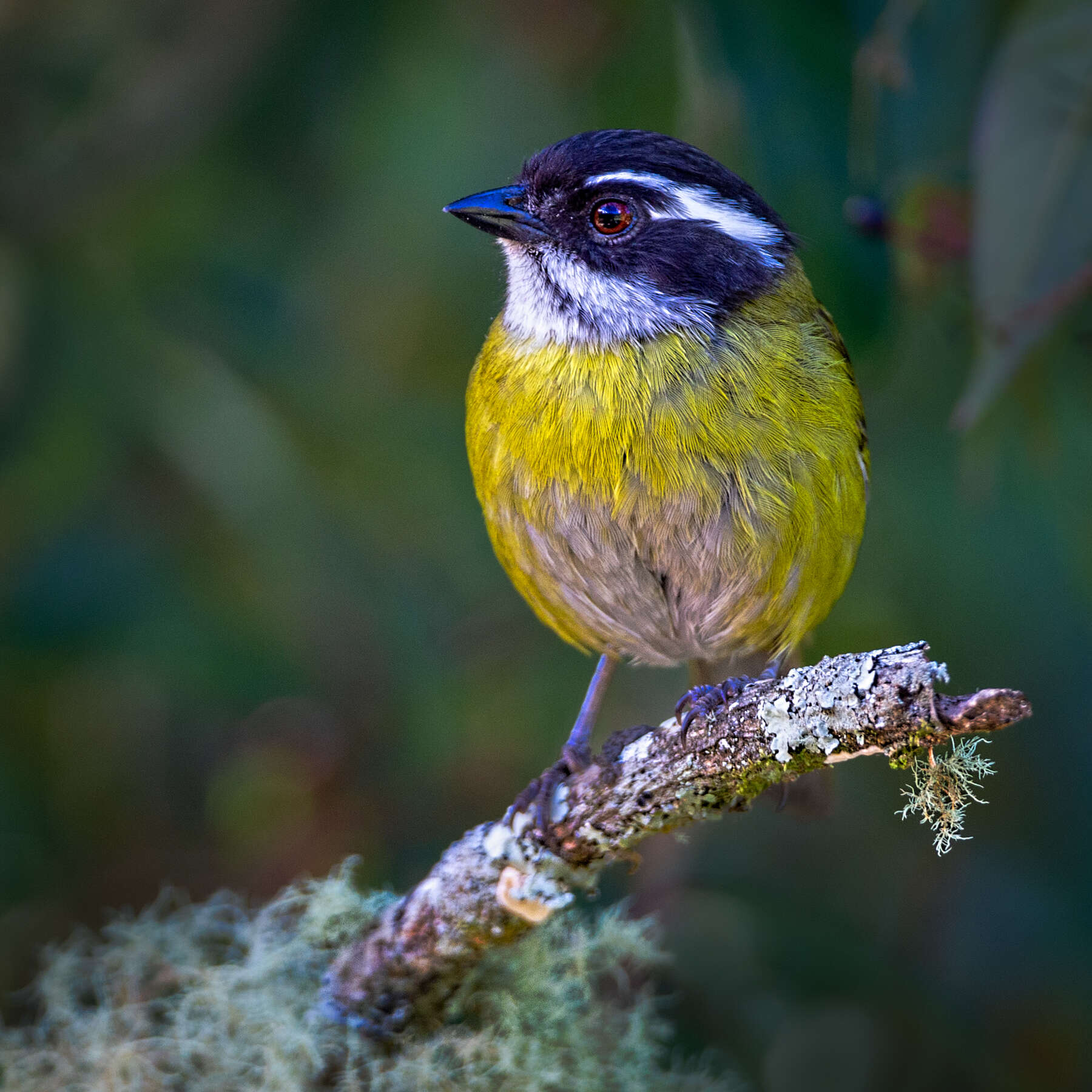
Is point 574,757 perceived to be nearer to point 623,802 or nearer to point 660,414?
point 623,802

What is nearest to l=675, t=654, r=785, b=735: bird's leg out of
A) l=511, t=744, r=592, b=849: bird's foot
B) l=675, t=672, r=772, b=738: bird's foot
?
l=675, t=672, r=772, b=738: bird's foot

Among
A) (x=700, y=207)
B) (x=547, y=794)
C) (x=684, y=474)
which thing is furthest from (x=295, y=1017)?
(x=700, y=207)

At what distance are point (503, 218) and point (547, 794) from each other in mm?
1577

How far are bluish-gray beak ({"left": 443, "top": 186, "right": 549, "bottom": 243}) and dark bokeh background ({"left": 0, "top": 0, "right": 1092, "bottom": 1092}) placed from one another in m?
0.73

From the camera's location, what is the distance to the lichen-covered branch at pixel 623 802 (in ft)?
6.46

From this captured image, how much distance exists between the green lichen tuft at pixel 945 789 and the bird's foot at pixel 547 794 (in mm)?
828

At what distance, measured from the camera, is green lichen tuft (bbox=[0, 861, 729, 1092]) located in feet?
9.12

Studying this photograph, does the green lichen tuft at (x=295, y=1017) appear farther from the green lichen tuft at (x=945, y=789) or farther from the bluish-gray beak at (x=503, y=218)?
the bluish-gray beak at (x=503, y=218)

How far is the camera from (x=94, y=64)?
14.8 feet

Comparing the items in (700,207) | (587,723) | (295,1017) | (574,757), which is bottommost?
(295,1017)

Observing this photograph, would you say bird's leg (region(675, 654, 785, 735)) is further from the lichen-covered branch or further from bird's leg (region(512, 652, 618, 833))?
bird's leg (region(512, 652, 618, 833))

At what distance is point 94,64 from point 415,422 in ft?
5.55

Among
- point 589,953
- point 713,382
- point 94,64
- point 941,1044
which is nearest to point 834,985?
point 941,1044

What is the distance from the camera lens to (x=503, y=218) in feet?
11.2
